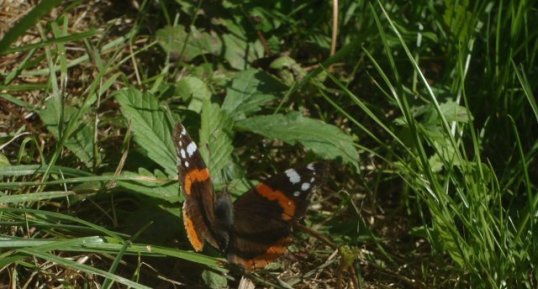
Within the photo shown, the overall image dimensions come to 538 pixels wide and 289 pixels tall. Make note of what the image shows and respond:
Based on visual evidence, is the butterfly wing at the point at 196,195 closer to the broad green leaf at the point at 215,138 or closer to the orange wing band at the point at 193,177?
the orange wing band at the point at 193,177

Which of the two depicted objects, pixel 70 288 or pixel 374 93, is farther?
pixel 374 93

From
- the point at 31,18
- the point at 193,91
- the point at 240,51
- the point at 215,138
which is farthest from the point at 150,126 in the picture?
the point at 31,18

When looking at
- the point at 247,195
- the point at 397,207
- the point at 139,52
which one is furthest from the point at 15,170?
the point at 397,207

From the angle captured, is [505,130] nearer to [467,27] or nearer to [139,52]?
[467,27]

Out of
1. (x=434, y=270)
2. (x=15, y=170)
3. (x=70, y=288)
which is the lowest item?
(x=434, y=270)

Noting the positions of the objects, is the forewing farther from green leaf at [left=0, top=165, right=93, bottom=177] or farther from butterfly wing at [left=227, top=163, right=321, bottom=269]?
green leaf at [left=0, top=165, right=93, bottom=177]

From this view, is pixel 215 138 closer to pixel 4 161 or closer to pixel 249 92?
pixel 249 92

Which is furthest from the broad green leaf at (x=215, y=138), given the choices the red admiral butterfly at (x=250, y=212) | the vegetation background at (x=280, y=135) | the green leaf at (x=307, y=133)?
the red admiral butterfly at (x=250, y=212)
